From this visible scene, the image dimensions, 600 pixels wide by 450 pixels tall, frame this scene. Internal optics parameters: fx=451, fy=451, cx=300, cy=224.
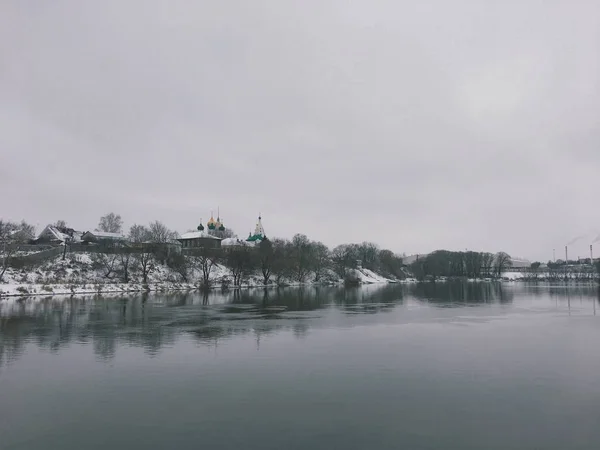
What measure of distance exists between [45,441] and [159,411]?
2746 mm

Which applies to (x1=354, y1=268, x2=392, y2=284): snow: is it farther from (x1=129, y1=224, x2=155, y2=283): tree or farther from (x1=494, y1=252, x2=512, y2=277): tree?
(x1=129, y1=224, x2=155, y2=283): tree

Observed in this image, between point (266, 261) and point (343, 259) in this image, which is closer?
point (266, 261)

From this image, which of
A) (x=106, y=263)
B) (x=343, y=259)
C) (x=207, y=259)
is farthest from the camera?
(x=343, y=259)

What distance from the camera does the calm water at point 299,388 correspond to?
1030 cm

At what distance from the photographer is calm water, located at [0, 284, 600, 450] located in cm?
1030

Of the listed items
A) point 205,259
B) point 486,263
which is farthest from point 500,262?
point 205,259

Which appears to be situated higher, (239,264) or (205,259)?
(205,259)

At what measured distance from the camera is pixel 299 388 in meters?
14.2

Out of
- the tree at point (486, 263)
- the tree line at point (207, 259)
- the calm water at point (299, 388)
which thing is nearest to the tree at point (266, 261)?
the tree line at point (207, 259)

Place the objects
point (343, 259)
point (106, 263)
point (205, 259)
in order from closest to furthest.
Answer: point (106, 263)
point (205, 259)
point (343, 259)

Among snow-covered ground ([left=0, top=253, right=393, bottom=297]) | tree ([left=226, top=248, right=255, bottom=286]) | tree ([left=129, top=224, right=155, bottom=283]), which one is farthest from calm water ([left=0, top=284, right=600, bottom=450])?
tree ([left=226, top=248, right=255, bottom=286])

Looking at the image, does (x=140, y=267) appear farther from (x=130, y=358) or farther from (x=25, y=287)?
(x=130, y=358)

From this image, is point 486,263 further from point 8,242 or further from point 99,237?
point 8,242

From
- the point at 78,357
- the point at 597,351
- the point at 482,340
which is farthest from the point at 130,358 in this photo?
the point at 597,351
